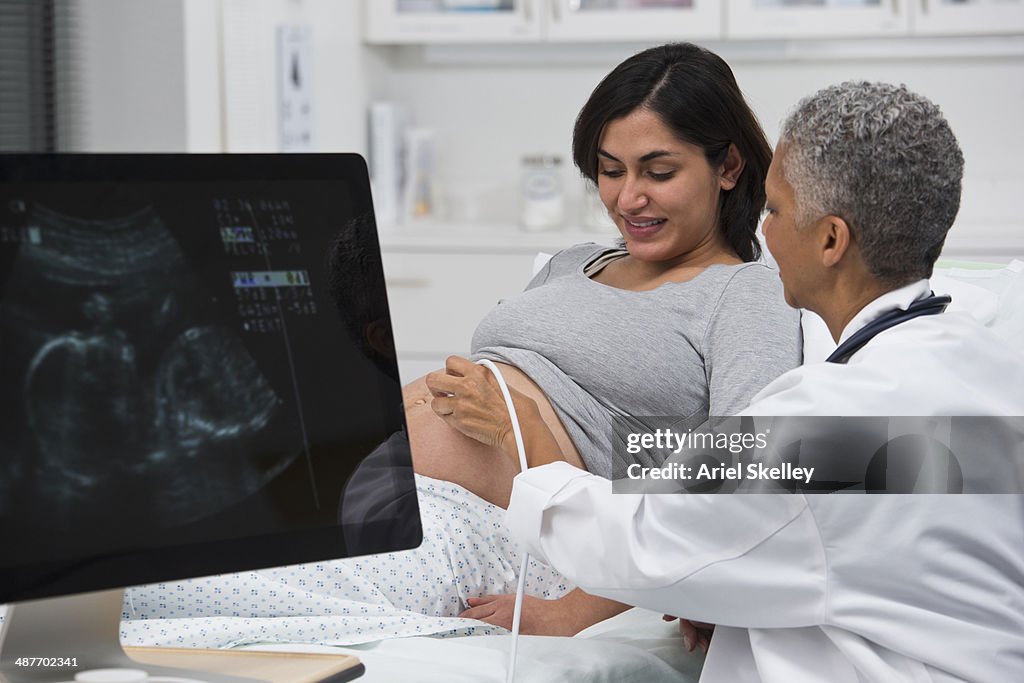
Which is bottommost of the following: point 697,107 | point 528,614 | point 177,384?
point 528,614

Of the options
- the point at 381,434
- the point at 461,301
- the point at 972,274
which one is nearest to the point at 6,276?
the point at 381,434

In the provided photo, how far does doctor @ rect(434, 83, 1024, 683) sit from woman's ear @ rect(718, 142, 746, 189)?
61 cm

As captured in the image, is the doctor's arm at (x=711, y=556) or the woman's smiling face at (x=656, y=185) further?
the woman's smiling face at (x=656, y=185)

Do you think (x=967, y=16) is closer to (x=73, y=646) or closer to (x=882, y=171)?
(x=882, y=171)

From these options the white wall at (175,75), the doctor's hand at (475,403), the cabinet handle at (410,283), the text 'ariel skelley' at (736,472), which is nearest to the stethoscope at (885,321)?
the text 'ariel skelley' at (736,472)

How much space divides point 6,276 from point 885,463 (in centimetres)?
73

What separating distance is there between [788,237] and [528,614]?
573mm

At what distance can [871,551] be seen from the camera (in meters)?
0.99

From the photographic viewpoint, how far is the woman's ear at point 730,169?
1.70m

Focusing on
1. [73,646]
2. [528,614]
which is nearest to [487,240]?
[528,614]

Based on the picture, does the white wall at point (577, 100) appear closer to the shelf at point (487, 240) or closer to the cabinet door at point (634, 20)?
the cabinet door at point (634, 20)

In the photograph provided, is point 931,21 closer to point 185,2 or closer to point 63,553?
point 185,2

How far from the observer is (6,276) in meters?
0.86

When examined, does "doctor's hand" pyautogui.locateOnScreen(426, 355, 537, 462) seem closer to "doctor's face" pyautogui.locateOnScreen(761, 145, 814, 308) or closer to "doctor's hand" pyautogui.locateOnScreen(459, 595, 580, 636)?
"doctor's hand" pyautogui.locateOnScreen(459, 595, 580, 636)
